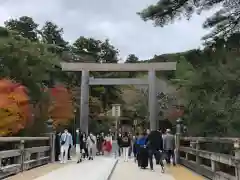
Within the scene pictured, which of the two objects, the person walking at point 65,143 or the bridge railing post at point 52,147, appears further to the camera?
the bridge railing post at point 52,147

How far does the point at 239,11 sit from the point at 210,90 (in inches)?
74.8

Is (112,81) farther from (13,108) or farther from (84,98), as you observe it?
(13,108)

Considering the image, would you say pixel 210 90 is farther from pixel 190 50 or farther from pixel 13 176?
pixel 13 176

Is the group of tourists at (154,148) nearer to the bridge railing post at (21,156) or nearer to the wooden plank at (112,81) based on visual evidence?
the bridge railing post at (21,156)

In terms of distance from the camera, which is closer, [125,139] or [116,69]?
[125,139]

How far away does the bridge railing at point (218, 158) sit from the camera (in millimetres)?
9047

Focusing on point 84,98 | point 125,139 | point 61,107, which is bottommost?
point 125,139

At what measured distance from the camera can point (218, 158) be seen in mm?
10516

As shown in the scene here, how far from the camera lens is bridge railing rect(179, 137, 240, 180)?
9047 mm

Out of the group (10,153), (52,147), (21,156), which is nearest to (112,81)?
(52,147)

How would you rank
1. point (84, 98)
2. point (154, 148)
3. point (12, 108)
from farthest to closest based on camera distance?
point (84, 98)
point (12, 108)
point (154, 148)

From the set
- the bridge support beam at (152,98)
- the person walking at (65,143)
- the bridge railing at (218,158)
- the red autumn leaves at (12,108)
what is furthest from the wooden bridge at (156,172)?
the bridge support beam at (152,98)

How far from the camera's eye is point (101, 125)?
50.8 metres

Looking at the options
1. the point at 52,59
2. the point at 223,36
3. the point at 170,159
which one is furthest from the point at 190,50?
the point at 52,59
